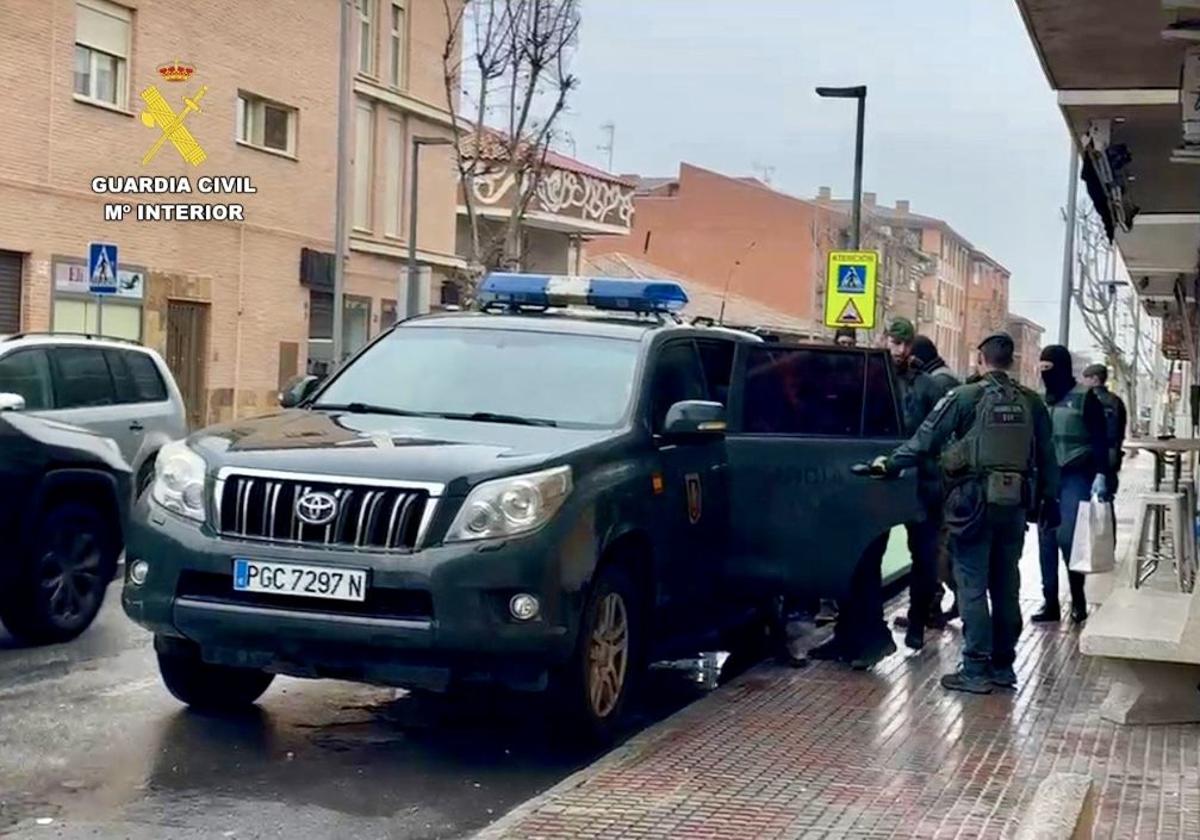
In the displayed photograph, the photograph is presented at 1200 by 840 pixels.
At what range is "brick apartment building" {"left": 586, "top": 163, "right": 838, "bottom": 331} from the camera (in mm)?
82125

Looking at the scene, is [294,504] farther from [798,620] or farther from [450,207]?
[450,207]

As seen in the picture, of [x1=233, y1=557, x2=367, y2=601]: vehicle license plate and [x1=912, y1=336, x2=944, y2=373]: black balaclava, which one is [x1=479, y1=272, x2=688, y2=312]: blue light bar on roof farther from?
[x1=233, y1=557, x2=367, y2=601]: vehicle license plate

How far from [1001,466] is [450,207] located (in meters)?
31.5

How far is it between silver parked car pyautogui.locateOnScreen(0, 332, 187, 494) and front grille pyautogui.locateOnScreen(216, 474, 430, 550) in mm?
3088

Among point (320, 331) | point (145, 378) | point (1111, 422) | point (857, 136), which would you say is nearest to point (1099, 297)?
point (320, 331)

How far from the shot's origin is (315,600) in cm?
656

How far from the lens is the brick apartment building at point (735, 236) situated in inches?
3233

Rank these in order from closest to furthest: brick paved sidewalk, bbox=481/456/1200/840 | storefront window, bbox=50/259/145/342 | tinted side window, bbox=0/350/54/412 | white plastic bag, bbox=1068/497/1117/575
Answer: brick paved sidewalk, bbox=481/456/1200/840 → tinted side window, bbox=0/350/54/412 → white plastic bag, bbox=1068/497/1117/575 → storefront window, bbox=50/259/145/342

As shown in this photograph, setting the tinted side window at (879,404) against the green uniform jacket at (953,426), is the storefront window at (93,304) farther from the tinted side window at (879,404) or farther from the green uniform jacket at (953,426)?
the green uniform jacket at (953,426)

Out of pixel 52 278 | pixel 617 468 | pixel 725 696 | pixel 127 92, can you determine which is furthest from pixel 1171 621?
pixel 127 92

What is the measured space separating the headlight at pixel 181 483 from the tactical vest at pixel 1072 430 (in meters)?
6.68

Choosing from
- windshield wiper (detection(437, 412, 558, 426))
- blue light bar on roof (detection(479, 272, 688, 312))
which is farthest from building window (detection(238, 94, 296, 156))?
windshield wiper (detection(437, 412, 558, 426))

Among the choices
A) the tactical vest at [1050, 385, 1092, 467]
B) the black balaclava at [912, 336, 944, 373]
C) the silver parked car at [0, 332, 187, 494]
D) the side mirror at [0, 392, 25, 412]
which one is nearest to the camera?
the side mirror at [0, 392, 25, 412]

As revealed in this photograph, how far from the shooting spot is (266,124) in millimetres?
30750
